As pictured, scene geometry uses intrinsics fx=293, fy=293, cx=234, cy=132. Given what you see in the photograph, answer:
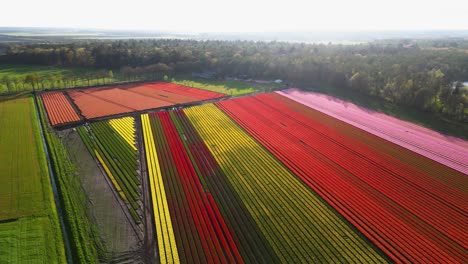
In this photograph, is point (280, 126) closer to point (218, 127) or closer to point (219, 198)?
point (218, 127)

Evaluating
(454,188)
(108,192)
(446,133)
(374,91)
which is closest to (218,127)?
(108,192)

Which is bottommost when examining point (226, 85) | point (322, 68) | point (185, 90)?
point (226, 85)

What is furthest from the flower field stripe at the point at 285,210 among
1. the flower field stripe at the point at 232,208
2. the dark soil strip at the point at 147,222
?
the dark soil strip at the point at 147,222

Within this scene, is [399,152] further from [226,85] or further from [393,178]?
[226,85]

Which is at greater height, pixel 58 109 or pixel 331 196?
pixel 58 109

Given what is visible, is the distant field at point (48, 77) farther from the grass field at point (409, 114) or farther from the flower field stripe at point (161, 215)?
the grass field at point (409, 114)

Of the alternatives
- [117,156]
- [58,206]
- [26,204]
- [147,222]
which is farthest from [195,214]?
[117,156]
